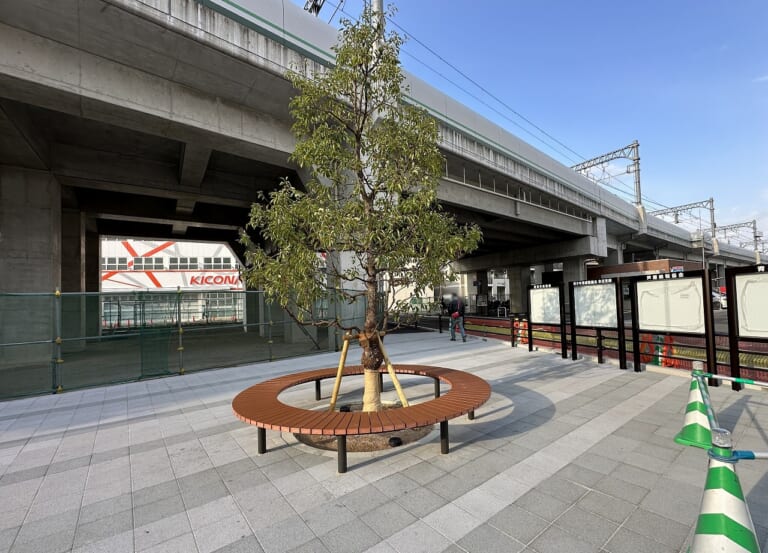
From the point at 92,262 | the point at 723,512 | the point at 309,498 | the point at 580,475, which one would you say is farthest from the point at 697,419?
the point at 92,262

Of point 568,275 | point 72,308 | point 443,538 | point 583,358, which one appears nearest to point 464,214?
point 583,358

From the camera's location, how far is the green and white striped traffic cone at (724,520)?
1661mm

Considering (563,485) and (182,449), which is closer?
(563,485)

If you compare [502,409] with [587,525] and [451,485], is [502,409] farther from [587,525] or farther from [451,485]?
[587,525]

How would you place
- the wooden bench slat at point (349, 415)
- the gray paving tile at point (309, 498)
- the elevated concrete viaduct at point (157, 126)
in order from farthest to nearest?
1. the elevated concrete viaduct at point (157, 126)
2. the wooden bench slat at point (349, 415)
3. the gray paving tile at point (309, 498)

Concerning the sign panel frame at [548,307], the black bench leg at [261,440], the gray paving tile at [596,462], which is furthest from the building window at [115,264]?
the gray paving tile at [596,462]

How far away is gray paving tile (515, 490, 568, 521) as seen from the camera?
2831 millimetres

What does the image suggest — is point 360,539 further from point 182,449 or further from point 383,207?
point 383,207

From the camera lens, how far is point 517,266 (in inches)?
1497

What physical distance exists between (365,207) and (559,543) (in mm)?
3769

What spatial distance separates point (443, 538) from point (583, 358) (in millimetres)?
8389

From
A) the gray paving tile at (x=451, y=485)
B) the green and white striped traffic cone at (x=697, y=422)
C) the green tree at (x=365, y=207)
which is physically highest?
the green tree at (x=365, y=207)

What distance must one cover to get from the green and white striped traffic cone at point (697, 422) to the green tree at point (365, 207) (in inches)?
112

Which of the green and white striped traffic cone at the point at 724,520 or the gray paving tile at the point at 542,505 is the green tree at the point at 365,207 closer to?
the gray paving tile at the point at 542,505
